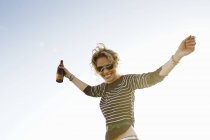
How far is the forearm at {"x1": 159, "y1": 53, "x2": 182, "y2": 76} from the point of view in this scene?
509 centimetres

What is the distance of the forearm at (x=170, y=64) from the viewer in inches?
201

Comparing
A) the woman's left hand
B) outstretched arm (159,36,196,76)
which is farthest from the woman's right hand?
the woman's left hand

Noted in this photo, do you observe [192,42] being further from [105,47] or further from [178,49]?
[105,47]

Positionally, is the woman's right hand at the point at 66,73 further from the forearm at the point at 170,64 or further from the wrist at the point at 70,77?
the forearm at the point at 170,64

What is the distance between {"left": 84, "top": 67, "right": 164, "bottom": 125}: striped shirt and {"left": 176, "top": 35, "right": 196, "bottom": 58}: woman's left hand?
54cm

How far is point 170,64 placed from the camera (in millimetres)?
5164

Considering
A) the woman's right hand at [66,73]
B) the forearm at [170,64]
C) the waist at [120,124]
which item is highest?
the woman's right hand at [66,73]

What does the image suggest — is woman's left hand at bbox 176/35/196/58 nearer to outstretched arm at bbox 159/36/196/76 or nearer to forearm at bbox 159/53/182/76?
outstretched arm at bbox 159/36/196/76

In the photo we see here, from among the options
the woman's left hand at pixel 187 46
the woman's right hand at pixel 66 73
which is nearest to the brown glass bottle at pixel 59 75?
the woman's right hand at pixel 66 73

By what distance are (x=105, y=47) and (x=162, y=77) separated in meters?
1.57

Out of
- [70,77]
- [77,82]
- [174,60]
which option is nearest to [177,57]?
[174,60]

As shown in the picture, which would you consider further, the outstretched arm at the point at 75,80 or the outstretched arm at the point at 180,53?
the outstretched arm at the point at 75,80

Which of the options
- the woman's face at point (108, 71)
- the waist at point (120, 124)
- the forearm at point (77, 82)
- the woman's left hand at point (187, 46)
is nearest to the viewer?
the woman's left hand at point (187, 46)

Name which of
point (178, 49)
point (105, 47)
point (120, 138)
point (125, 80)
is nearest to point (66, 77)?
point (105, 47)
